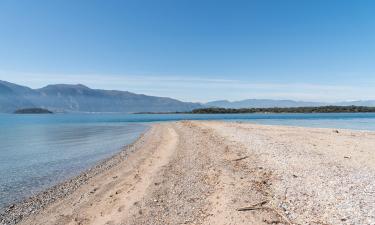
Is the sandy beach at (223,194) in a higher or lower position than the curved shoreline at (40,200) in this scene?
higher

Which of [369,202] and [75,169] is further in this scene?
[75,169]

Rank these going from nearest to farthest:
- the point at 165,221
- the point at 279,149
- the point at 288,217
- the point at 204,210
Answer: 1. the point at 288,217
2. the point at 165,221
3. the point at 204,210
4. the point at 279,149

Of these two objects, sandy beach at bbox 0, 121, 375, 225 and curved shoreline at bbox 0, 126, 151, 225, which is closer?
sandy beach at bbox 0, 121, 375, 225

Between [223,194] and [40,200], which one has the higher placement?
[223,194]

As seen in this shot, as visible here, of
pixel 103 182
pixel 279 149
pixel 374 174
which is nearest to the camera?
pixel 374 174

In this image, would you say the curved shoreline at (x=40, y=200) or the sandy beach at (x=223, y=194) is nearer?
the sandy beach at (x=223, y=194)

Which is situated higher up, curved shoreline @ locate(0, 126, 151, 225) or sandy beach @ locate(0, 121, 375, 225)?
sandy beach @ locate(0, 121, 375, 225)

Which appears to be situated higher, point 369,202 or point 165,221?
point 369,202

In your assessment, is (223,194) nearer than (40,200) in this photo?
Yes

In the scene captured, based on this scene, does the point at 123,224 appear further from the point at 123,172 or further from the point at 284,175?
the point at 123,172

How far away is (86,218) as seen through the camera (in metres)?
8.70

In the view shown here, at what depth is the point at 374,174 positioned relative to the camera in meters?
10.7

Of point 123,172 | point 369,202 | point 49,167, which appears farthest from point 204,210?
point 49,167

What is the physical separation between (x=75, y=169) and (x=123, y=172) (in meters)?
3.85
